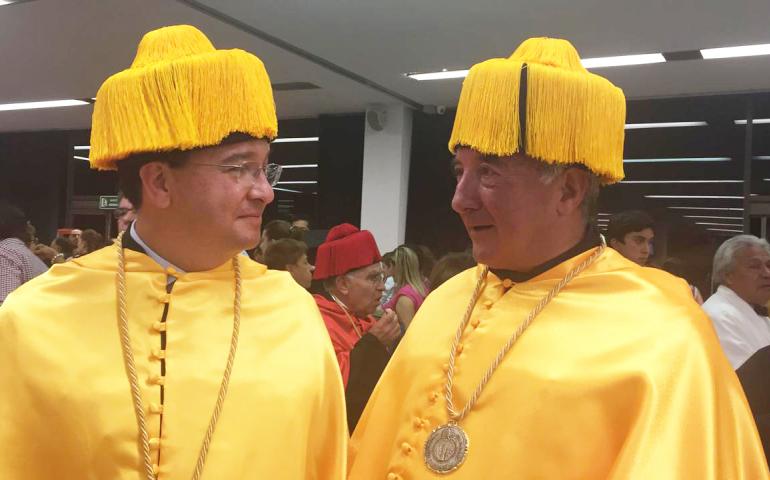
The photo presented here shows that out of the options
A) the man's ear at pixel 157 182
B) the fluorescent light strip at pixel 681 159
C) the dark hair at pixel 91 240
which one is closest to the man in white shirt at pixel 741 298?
the man's ear at pixel 157 182

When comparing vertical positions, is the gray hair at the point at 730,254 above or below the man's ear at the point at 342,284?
above

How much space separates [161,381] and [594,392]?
0.97 metres

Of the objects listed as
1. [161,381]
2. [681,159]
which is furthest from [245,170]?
[681,159]

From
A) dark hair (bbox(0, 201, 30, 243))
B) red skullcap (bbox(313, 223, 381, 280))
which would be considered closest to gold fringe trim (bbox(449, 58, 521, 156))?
red skullcap (bbox(313, 223, 381, 280))

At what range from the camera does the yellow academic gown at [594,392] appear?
5.28 feet

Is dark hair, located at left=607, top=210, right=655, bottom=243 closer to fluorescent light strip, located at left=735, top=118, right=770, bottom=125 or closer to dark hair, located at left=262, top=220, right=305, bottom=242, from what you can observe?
dark hair, located at left=262, top=220, right=305, bottom=242

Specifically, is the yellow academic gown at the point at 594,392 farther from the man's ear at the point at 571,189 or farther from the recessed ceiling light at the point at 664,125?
the recessed ceiling light at the point at 664,125

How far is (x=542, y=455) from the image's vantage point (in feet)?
5.58

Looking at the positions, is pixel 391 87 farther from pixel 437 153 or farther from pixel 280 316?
pixel 280 316

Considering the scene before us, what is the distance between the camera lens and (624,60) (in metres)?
7.45

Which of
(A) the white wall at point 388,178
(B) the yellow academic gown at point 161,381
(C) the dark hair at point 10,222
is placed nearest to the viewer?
(B) the yellow academic gown at point 161,381

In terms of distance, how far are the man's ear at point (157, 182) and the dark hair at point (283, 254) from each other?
276cm

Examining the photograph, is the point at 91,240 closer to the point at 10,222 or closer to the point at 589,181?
the point at 10,222

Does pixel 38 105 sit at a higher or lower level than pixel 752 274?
higher
